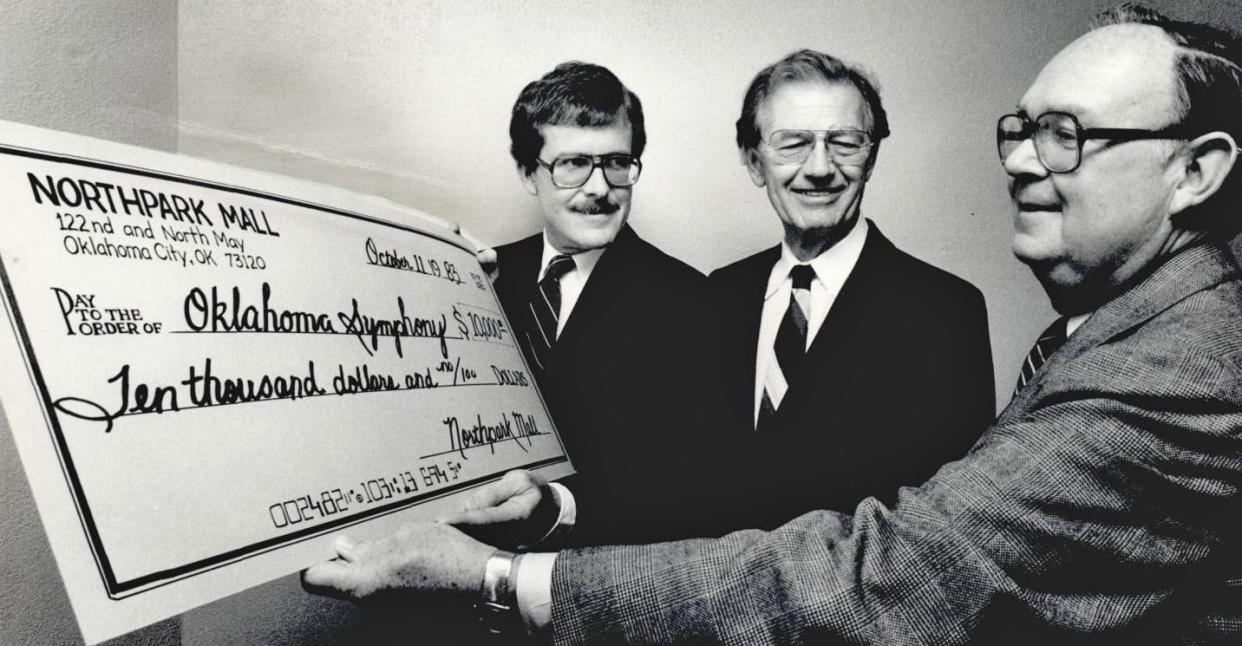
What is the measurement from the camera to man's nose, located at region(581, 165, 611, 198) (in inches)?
45.8

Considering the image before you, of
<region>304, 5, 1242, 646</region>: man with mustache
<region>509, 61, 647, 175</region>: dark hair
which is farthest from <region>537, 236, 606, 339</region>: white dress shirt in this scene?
<region>304, 5, 1242, 646</region>: man with mustache

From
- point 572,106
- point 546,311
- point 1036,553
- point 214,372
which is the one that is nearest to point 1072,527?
point 1036,553

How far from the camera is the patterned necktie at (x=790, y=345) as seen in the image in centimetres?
112

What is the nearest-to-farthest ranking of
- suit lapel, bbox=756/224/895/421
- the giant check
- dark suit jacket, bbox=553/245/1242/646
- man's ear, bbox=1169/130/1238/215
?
the giant check
dark suit jacket, bbox=553/245/1242/646
man's ear, bbox=1169/130/1238/215
suit lapel, bbox=756/224/895/421

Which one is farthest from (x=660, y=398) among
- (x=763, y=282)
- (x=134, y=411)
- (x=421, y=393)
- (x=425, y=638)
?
(x=134, y=411)

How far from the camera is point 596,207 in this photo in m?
1.17

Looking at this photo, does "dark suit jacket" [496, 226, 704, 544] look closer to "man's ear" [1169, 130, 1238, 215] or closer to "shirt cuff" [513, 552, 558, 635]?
"shirt cuff" [513, 552, 558, 635]

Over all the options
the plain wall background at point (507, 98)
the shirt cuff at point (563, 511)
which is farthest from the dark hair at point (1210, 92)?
the shirt cuff at point (563, 511)

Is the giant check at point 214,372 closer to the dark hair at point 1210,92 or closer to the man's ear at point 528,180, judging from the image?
the man's ear at point 528,180

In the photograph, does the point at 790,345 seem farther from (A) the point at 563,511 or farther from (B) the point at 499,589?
(B) the point at 499,589

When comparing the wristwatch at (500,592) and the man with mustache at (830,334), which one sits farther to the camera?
the man with mustache at (830,334)

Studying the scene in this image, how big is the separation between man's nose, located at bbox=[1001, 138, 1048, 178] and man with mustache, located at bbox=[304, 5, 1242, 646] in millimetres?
71

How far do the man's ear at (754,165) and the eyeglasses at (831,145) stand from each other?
0.13ft

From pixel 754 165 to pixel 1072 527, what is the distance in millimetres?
626
